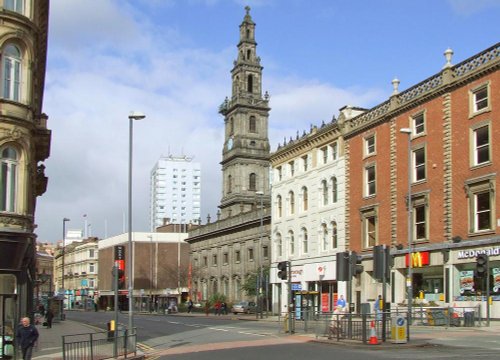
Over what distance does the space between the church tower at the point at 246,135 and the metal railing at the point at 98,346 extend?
7484 cm

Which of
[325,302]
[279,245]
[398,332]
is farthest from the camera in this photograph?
[279,245]

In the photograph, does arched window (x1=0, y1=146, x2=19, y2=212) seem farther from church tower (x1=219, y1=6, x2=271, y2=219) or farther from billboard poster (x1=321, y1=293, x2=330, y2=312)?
church tower (x1=219, y1=6, x2=271, y2=219)

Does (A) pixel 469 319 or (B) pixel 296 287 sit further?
(B) pixel 296 287

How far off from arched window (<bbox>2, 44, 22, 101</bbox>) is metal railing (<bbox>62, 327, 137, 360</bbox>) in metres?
8.31

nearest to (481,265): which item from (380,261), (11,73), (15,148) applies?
(380,261)

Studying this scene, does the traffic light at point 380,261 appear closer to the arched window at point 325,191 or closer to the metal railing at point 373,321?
the metal railing at point 373,321

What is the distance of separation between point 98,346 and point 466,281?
23.9 metres

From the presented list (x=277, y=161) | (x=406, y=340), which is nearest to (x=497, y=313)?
(x=406, y=340)

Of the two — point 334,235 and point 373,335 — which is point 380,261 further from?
point 334,235

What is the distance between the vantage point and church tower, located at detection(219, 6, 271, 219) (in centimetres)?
9988

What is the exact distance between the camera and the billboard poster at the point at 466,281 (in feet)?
127

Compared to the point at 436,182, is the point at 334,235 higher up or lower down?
lower down

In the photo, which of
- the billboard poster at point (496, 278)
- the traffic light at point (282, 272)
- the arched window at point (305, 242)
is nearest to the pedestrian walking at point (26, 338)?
the traffic light at point (282, 272)

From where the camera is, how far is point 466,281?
1544 inches
